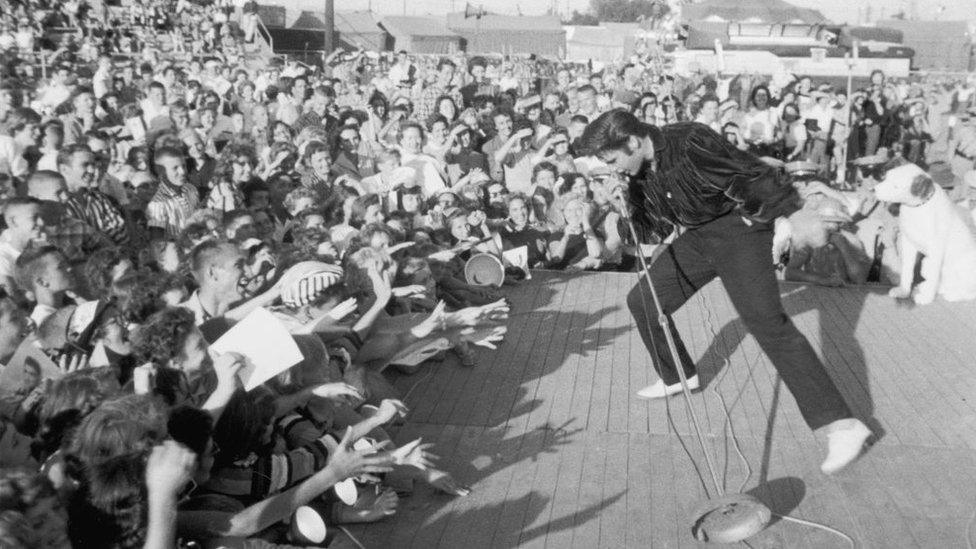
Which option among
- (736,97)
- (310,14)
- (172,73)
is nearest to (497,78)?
(736,97)

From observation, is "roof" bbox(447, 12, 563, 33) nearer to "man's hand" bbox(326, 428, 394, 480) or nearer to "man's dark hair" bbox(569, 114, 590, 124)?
"man's dark hair" bbox(569, 114, 590, 124)

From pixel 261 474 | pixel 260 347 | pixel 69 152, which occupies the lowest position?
pixel 261 474

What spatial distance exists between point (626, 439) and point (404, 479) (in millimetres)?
1222

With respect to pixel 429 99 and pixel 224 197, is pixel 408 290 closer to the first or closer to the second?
pixel 224 197

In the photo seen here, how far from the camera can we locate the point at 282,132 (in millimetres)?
9656

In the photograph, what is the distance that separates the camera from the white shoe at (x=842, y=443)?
4492 mm

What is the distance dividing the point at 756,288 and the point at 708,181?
537 millimetres

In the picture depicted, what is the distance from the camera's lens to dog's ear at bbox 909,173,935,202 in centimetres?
693

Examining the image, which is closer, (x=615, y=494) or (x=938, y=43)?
(x=615, y=494)

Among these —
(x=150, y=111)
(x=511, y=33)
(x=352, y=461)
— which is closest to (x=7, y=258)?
(x=352, y=461)

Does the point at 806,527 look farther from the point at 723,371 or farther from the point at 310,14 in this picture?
the point at 310,14

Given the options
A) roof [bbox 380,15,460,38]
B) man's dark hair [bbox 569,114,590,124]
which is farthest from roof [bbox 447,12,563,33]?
man's dark hair [bbox 569,114,590,124]

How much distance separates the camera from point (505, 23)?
53531 millimetres

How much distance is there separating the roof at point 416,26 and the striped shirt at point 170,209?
138 ft
